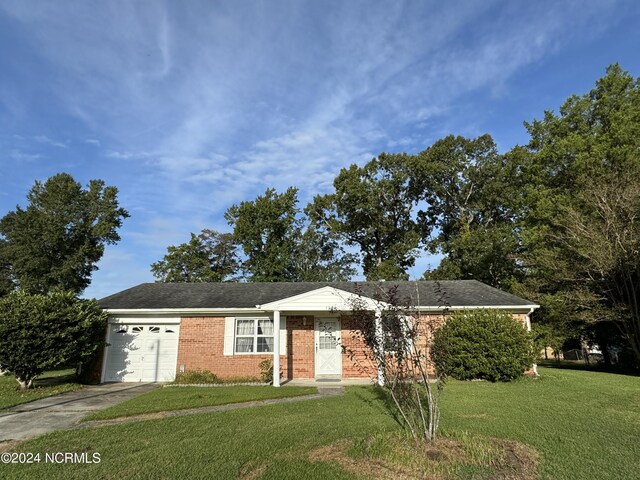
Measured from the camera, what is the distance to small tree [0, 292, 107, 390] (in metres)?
10.5

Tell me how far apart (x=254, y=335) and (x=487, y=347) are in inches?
308

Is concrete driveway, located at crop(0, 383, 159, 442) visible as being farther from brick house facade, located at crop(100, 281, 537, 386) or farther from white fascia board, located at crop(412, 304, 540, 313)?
white fascia board, located at crop(412, 304, 540, 313)

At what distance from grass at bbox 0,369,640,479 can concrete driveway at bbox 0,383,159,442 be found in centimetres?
84

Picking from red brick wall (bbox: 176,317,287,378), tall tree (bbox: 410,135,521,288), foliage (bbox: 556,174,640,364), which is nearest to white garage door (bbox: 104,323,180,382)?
red brick wall (bbox: 176,317,287,378)

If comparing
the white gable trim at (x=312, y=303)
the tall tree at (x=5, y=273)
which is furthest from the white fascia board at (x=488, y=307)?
the tall tree at (x=5, y=273)

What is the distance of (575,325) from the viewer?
18797 mm

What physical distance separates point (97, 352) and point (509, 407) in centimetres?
1280

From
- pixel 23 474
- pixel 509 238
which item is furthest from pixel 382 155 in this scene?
pixel 23 474

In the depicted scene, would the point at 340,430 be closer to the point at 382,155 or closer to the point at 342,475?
the point at 342,475

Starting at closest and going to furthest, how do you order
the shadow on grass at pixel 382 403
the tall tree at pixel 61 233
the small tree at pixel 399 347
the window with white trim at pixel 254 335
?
the small tree at pixel 399 347, the shadow on grass at pixel 382 403, the window with white trim at pixel 254 335, the tall tree at pixel 61 233

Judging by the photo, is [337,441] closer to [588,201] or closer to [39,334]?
[39,334]

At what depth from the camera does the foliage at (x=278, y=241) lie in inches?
1319

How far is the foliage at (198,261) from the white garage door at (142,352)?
2132 centimetres

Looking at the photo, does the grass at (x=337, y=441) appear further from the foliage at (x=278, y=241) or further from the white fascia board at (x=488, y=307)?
the foliage at (x=278, y=241)
